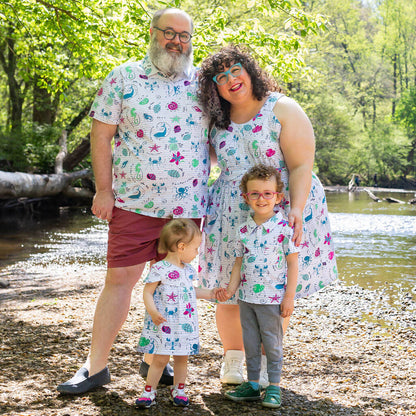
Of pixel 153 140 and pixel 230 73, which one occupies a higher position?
pixel 230 73

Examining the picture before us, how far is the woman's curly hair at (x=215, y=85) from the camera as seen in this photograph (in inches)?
130

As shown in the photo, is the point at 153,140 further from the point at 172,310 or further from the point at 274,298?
the point at 274,298

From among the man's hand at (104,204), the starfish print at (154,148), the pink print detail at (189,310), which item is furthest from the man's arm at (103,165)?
the pink print detail at (189,310)

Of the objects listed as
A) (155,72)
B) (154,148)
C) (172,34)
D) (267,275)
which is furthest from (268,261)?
(172,34)

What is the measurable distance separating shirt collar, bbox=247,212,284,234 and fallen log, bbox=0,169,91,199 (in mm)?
9690

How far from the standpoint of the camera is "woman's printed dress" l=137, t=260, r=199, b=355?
2.93m

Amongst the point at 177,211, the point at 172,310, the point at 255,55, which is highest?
the point at 255,55

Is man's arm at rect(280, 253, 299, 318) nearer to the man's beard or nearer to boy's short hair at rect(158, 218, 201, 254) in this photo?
boy's short hair at rect(158, 218, 201, 254)

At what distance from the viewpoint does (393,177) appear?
42.9 metres

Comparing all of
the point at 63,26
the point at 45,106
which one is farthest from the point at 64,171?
the point at 63,26

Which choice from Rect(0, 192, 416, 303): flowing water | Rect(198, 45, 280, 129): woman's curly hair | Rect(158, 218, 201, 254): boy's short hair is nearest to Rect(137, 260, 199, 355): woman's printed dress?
Rect(158, 218, 201, 254): boy's short hair

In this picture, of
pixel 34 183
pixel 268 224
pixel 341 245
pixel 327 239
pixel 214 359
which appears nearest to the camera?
pixel 268 224

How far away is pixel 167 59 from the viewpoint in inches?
127

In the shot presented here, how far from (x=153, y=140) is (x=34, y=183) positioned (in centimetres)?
1221
